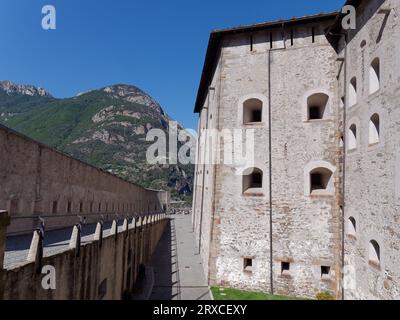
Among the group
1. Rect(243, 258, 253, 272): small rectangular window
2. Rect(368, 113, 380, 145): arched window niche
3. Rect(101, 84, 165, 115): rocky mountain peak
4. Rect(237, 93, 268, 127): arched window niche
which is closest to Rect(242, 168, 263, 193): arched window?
Rect(237, 93, 268, 127): arched window niche

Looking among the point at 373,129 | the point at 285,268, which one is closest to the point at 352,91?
the point at 373,129

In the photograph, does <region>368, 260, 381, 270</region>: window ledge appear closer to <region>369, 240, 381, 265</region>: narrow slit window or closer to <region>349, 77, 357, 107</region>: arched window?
<region>369, 240, 381, 265</region>: narrow slit window

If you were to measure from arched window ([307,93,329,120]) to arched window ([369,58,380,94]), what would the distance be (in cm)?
338

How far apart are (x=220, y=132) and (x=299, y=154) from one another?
369 centimetres

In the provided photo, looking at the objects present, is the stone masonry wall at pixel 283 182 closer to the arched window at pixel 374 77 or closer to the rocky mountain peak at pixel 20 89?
the arched window at pixel 374 77

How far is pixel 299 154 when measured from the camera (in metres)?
14.2

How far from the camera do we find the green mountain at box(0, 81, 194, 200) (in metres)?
77.7

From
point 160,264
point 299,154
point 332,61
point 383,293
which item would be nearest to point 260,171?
point 299,154

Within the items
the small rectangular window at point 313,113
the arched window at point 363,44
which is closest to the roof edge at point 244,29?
the arched window at point 363,44

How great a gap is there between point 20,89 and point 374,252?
165m

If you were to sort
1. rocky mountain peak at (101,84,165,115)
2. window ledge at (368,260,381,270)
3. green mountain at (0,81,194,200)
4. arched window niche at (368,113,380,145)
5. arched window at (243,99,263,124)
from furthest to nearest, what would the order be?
rocky mountain peak at (101,84,165,115)
green mountain at (0,81,194,200)
arched window at (243,99,263,124)
arched window niche at (368,113,380,145)
window ledge at (368,260,381,270)

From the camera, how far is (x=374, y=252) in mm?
10664

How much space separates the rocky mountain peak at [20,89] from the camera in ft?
476

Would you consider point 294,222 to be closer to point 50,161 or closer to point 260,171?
point 260,171
